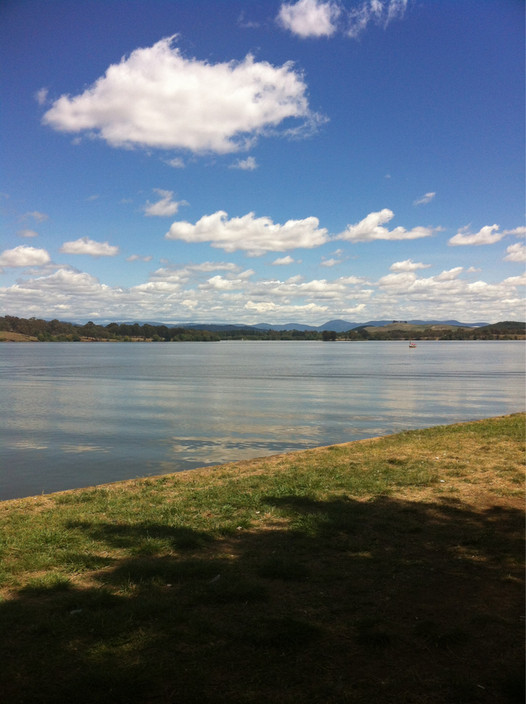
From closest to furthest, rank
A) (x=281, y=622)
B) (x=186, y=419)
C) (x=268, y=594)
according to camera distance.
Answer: (x=281, y=622) < (x=268, y=594) < (x=186, y=419)

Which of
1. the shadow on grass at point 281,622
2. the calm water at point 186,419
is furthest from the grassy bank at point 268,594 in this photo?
the calm water at point 186,419

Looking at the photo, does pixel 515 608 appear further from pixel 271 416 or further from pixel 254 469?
pixel 271 416

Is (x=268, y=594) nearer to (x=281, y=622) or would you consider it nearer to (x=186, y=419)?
(x=281, y=622)

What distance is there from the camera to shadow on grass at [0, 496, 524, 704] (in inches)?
170

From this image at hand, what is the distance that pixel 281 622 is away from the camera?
531 cm

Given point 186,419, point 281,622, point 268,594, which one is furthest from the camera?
point 186,419

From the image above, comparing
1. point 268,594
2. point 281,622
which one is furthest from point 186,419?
point 281,622

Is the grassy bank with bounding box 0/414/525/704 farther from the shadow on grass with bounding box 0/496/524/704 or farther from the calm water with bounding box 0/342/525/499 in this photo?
the calm water with bounding box 0/342/525/499

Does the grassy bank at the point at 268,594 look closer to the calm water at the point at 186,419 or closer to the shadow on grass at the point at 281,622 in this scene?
the shadow on grass at the point at 281,622

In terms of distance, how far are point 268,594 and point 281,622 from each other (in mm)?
668

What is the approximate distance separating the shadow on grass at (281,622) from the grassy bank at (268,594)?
0.02 meters

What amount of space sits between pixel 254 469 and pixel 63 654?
28.9 ft

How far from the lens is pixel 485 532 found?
8016mm

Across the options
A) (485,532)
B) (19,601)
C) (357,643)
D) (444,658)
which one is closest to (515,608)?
(444,658)
